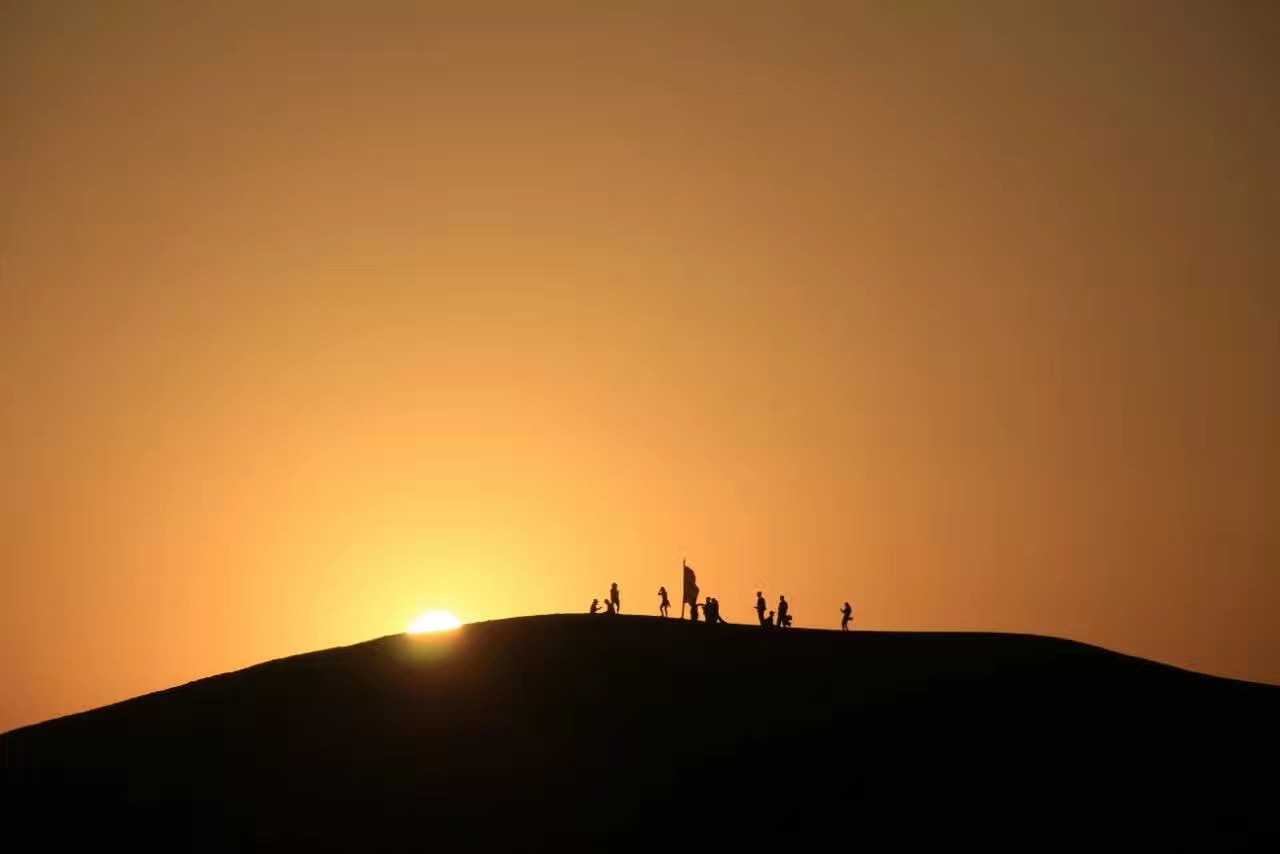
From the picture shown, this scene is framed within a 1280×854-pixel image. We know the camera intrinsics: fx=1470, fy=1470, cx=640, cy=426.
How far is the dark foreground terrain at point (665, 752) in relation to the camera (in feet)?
108

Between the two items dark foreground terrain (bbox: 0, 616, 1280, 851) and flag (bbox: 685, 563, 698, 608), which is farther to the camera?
A: flag (bbox: 685, 563, 698, 608)

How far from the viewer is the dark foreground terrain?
32.8m

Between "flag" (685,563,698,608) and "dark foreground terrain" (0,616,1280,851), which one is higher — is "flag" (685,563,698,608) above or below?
above

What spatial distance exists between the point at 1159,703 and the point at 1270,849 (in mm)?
7683

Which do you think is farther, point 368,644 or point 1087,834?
point 368,644

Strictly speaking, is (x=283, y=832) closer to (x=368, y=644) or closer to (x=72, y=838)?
(x=72, y=838)

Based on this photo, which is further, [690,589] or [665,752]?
[690,589]

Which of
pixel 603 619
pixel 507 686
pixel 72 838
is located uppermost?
pixel 603 619

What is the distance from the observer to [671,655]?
4159cm

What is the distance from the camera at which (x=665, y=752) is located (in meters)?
35.8

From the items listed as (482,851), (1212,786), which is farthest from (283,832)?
(1212,786)

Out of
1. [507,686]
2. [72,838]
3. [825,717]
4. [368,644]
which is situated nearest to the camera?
[72,838]

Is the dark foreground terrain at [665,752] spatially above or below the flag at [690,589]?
below

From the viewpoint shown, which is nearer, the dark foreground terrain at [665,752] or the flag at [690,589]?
the dark foreground terrain at [665,752]
